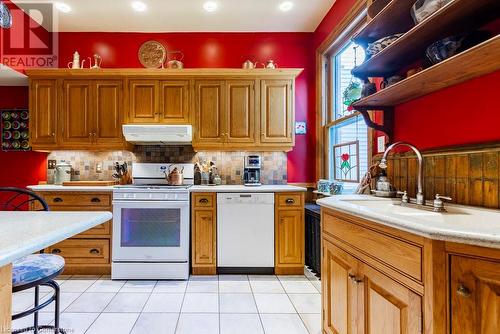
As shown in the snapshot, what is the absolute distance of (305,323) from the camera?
81.2 inches

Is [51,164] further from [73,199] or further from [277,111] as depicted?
[277,111]

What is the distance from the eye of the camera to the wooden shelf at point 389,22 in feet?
5.31

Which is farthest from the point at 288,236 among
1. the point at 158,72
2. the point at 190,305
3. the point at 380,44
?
the point at 158,72

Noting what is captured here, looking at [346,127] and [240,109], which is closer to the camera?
[346,127]

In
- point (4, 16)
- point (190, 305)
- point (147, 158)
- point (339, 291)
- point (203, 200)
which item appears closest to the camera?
point (339, 291)

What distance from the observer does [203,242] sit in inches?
118

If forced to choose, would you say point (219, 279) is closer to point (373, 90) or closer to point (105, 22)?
point (373, 90)

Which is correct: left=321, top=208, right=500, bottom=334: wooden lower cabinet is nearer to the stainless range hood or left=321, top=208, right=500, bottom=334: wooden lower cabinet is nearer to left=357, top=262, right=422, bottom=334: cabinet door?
left=357, top=262, right=422, bottom=334: cabinet door

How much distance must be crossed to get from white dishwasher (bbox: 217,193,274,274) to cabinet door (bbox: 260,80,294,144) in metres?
0.79

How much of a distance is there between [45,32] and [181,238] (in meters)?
3.06

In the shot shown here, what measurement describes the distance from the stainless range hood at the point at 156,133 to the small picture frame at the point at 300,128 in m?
1.33

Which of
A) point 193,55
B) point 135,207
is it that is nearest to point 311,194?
point 135,207

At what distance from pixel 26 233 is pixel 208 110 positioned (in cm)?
258

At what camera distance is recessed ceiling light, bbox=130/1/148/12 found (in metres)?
3.10
